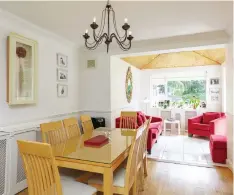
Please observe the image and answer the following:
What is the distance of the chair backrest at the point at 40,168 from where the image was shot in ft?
4.44

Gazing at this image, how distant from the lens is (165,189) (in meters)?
2.57

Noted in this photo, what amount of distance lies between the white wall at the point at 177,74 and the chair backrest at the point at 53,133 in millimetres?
4837

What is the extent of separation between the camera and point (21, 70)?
104 inches

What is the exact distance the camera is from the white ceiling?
2277 millimetres

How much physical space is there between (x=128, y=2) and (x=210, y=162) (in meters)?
3.27

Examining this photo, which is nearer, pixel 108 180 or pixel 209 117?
pixel 108 180

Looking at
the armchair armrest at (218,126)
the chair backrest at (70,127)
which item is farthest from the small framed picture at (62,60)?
the armchair armrest at (218,126)

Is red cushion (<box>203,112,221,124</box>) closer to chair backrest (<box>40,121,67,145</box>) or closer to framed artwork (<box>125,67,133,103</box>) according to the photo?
framed artwork (<box>125,67,133,103</box>)

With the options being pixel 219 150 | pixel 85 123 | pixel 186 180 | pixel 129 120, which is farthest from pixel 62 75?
pixel 219 150

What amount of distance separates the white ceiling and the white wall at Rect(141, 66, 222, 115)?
3423 millimetres

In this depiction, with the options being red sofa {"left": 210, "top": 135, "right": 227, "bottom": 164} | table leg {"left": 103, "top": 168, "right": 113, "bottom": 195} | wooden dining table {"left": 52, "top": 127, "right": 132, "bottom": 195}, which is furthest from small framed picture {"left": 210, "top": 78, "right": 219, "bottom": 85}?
table leg {"left": 103, "top": 168, "right": 113, "bottom": 195}

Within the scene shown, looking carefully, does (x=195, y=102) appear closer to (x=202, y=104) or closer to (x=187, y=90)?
(x=202, y=104)

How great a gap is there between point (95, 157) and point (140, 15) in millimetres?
2045

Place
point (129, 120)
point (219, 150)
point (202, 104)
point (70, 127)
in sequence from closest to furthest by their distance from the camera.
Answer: point (70, 127), point (219, 150), point (129, 120), point (202, 104)
